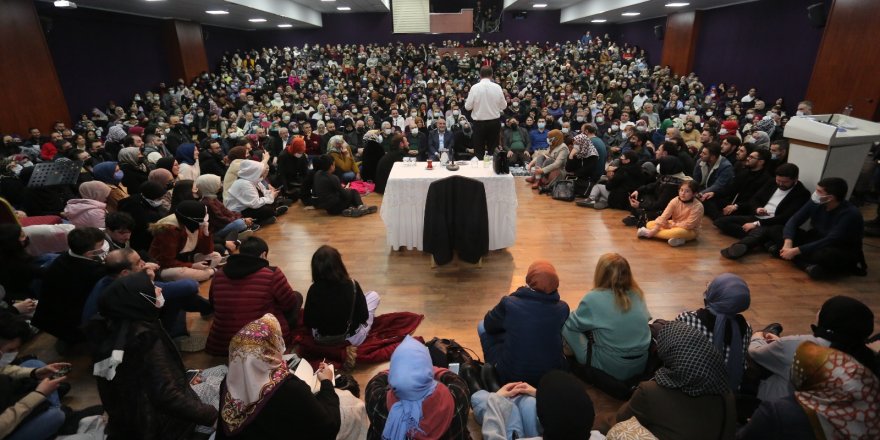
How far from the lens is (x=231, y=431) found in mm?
1656

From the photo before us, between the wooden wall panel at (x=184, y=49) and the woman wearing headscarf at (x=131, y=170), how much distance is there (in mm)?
10727

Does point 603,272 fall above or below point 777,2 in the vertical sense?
below

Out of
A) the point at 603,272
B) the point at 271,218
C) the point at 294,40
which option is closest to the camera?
the point at 603,272

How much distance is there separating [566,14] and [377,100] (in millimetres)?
11569

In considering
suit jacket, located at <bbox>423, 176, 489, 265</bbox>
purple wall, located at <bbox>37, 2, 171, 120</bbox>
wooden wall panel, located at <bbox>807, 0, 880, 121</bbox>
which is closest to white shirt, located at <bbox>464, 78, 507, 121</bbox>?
suit jacket, located at <bbox>423, 176, 489, 265</bbox>

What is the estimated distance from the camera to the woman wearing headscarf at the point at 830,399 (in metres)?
1.75

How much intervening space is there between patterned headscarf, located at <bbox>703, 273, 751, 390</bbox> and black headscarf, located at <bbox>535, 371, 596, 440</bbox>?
119 cm

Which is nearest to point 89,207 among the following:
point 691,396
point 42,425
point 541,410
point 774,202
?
point 42,425

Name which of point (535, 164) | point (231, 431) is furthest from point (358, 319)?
point (535, 164)

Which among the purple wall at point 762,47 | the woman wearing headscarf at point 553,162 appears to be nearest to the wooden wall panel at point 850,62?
the purple wall at point 762,47

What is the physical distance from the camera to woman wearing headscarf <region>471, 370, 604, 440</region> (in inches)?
63.0

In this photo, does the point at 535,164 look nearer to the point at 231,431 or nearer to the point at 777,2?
the point at 231,431

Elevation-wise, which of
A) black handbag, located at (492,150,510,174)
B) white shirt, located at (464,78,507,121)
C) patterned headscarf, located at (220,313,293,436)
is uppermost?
white shirt, located at (464,78,507,121)

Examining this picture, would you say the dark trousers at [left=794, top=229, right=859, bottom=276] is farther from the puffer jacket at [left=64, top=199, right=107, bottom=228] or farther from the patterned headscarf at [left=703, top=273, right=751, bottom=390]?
the puffer jacket at [left=64, top=199, right=107, bottom=228]
